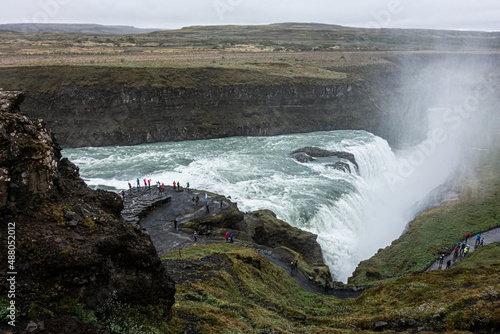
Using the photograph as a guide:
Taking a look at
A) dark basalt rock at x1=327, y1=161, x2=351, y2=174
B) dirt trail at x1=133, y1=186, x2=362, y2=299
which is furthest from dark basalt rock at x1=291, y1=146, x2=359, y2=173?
dirt trail at x1=133, y1=186, x2=362, y2=299

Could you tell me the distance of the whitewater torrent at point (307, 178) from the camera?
36.0 metres

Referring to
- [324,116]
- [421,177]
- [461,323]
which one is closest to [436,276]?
[461,323]

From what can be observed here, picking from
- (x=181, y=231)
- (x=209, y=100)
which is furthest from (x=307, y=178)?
(x=209, y=100)

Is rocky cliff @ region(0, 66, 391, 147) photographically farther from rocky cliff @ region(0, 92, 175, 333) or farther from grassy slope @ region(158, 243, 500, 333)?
rocky cliff @ region(0, 92, 175, 333)

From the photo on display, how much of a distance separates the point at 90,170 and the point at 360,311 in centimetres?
4122

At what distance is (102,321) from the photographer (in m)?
9.48

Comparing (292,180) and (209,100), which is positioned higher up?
(209,100)

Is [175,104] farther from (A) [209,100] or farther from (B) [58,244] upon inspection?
(B) [58,244]

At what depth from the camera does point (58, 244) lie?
29.7 feet

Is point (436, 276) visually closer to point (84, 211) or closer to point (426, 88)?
point (84, 211)

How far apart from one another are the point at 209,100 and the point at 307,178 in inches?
1373

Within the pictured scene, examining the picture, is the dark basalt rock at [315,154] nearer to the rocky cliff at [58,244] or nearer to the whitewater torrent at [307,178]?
the whitewater torrent at [307,178]

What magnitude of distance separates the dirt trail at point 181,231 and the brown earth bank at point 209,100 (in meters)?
32.9

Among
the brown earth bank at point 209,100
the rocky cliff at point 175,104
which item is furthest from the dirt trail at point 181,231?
the brown earth bank at point 209,100
